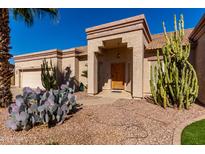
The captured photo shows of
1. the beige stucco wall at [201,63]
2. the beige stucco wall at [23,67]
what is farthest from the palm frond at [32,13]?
the beige stucco wall at [23,67]

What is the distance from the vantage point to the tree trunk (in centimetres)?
735

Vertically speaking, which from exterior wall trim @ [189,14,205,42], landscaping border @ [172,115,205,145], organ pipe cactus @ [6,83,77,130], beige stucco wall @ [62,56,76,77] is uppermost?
exterior wall trim @ [189,14,205,42]

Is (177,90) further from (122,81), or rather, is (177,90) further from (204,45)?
(122,81)

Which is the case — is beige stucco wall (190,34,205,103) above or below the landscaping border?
above

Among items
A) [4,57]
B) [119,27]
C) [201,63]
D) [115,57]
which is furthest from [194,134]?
[115,57]

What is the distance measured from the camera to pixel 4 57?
7.43 m

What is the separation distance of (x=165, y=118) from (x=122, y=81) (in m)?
7.23

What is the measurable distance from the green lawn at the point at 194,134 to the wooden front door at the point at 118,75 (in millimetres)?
7917

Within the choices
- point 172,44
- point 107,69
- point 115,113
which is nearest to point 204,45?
point 172,44

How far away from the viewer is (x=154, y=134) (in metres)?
4.35

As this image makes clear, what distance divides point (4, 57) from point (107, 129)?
6.46 m

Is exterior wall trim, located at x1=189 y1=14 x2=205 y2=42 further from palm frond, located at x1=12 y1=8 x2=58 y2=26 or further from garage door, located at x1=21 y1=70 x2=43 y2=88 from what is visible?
garage door, located at x1=21 y1=70 x2=43 y2=88

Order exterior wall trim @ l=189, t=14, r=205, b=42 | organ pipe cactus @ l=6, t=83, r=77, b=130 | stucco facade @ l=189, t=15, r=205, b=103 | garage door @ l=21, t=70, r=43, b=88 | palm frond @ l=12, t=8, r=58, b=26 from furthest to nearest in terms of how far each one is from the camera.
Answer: garage door @ l=21, t=70, r=43, b=88
stucco facade @ l=189, t=15, r=205, b=103
exterior wall trim @ l=189, t=14, r=205, b=42
palm frond @ l=12, t=8, r=58, b=26
organ pipe cactus @ l=6, t=83, r=77, b=130

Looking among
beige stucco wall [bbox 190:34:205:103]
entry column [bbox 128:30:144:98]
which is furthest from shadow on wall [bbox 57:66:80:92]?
beige stucco wall [bbox 190:34:205:103]
